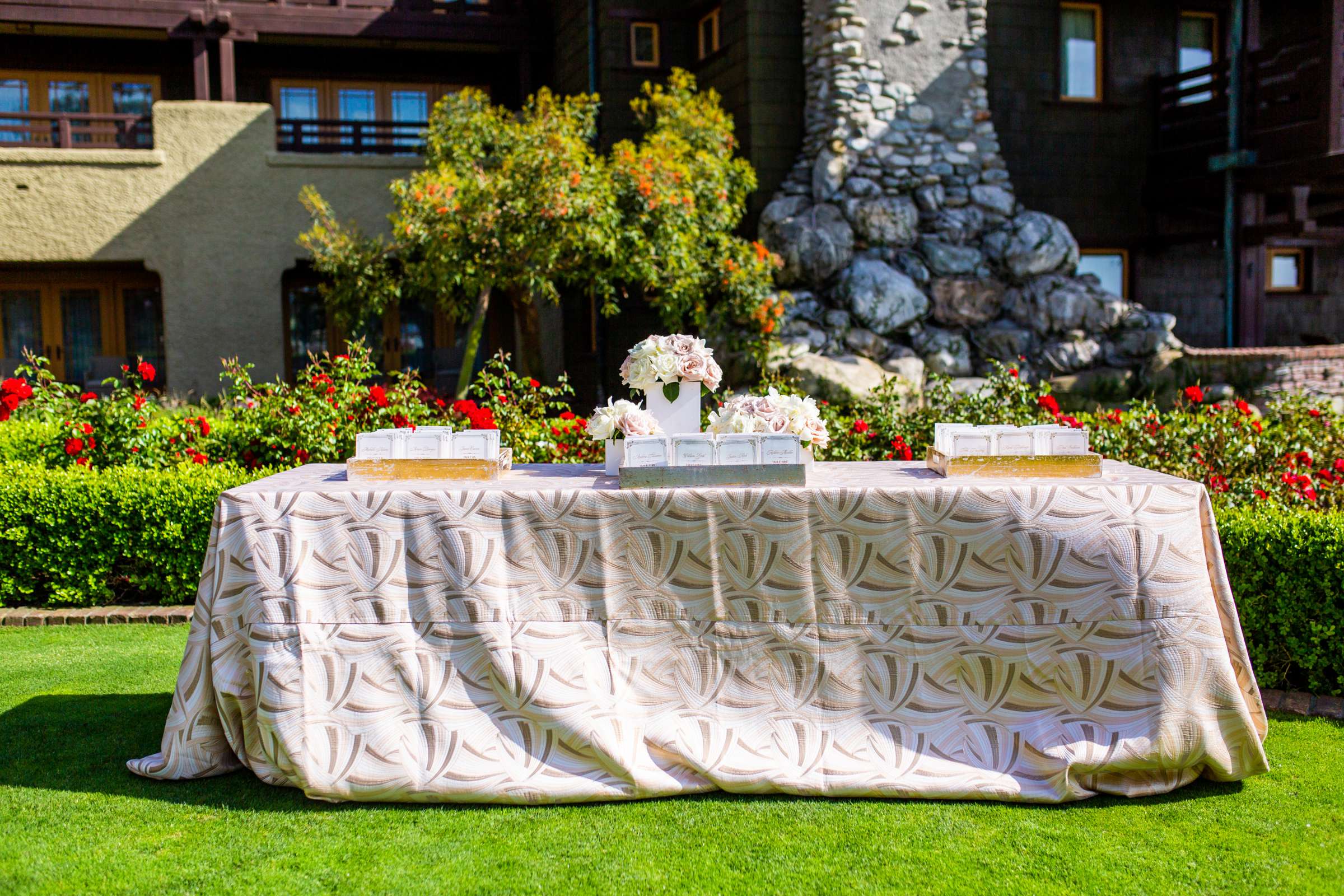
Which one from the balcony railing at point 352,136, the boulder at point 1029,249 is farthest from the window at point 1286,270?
the balcony railing at point 352,136

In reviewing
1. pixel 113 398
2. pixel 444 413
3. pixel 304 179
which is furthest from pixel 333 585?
pixel 304 179

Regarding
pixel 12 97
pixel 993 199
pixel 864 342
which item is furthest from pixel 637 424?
pixel 12 97

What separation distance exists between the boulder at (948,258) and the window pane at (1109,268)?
8.27 ft

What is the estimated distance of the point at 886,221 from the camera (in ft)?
40.8

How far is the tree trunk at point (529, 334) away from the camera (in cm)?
1197

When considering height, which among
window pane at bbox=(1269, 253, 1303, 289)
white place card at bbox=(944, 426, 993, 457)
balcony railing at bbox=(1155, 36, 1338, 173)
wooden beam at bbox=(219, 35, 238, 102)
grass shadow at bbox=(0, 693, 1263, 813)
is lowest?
grass shadow at bbox=(0, 693, 1263, 813)

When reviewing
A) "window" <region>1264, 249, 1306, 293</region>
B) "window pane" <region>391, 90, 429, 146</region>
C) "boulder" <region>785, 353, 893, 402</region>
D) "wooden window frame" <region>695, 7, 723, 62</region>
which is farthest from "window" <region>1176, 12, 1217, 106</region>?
"window pane" <region>391, 90, 429, 146</region>

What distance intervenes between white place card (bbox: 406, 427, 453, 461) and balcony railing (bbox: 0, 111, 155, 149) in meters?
13.1

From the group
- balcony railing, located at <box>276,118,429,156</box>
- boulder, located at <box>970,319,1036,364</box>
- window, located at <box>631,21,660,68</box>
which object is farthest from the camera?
balcony railing, located at <box>276,118,429,156</box>

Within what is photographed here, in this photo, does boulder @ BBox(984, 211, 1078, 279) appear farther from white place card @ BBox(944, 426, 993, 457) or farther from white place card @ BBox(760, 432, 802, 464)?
white place card @ BBox(760, 432, 802, 464)

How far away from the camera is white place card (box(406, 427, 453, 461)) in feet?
12.5

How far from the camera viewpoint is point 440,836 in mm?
3305

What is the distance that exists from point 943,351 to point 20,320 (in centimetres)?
1290

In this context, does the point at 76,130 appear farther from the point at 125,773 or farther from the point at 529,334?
the point at 125,773
